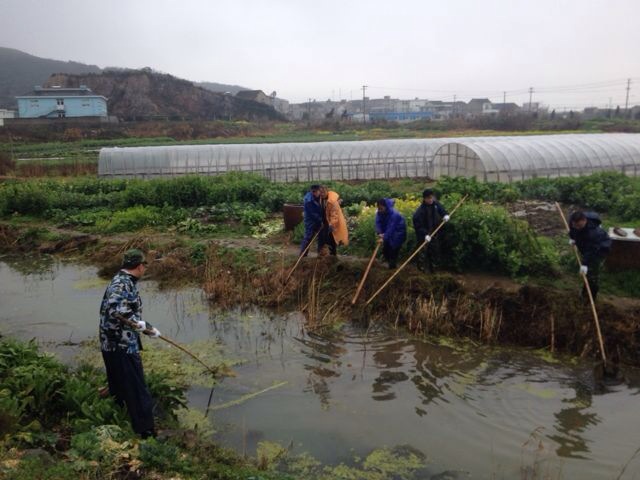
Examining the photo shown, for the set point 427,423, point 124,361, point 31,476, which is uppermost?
point 124,361

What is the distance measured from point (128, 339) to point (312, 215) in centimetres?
563

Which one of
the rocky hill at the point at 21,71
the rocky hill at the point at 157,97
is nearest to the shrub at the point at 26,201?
the rocky hill at the point at 157,97

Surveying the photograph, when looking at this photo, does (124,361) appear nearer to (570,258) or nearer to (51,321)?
(51,321)

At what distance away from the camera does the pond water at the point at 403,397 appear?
17.5 ft

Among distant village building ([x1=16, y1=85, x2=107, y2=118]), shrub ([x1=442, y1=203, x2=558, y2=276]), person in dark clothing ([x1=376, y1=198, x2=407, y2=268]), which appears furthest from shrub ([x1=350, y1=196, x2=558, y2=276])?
distant village building ([x1=16, y1=85, x2=107, y2=118])

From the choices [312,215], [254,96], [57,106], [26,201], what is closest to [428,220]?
[312,215]

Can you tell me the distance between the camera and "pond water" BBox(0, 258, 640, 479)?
5.34m

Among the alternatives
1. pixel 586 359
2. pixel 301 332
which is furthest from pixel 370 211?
pixel 586 359

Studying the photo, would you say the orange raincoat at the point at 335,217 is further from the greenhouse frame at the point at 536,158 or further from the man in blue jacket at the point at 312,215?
the greenhouse frame at the point at 536,158

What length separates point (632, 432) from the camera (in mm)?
5598

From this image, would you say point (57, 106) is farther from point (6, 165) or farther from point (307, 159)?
point (307, 159)

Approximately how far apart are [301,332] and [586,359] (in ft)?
13.1

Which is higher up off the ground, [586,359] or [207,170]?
[207,170]

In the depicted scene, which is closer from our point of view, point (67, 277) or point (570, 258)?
point (570, 258)
